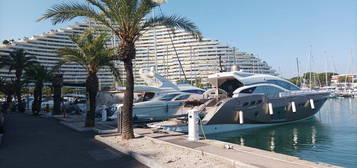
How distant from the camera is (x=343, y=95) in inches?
3307

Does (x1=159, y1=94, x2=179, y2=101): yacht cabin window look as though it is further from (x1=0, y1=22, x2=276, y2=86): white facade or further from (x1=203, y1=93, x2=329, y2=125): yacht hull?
(x1=0, y1=22, x2=276, y2=86): white facade

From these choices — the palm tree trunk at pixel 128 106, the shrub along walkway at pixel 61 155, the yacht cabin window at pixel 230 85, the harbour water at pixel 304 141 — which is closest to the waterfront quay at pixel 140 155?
the shrub along walkway at pixel 61 155

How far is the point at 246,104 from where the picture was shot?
66.8ft

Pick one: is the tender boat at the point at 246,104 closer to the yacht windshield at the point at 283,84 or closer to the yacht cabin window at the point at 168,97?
the yacht windshield at the point at 283,84

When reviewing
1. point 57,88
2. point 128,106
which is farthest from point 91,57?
point 57,88

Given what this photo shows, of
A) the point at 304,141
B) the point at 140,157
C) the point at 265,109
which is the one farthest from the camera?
the point at 265,109

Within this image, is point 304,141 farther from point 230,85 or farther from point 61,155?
point 61,155

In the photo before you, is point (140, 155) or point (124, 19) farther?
point (124, 19)

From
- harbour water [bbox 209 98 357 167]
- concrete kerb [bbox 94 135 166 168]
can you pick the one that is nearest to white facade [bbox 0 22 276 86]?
harbour water [bbox 209 98 357 167]

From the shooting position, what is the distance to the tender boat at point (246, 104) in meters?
19.1

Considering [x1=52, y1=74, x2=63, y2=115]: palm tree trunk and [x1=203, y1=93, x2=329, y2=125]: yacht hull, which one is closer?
[x1=203, y1=93, x2=329, y2=125]: yacht hull

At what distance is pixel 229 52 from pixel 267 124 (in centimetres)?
7688

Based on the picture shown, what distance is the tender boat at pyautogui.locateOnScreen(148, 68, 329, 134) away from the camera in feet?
62.7

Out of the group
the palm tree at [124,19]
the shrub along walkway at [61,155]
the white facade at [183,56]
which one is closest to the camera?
the shrub along walkway at [61,155]
